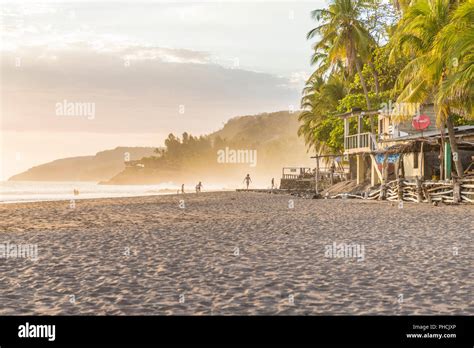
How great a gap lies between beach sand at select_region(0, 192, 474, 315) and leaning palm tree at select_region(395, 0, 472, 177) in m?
11.6

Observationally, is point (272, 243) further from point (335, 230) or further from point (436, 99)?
point (436, 99)

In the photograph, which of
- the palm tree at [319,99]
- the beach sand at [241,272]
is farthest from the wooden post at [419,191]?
the palm tree at [319,99]

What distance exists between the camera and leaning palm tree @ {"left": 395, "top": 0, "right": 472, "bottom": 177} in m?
Result: 26.2

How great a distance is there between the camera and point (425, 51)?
28.4m

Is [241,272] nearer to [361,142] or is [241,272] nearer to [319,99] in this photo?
[361,142]

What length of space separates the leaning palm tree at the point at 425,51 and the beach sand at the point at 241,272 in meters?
11.6

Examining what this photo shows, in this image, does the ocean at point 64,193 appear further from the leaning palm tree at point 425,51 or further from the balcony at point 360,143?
the leaning palm tree at point 425,51

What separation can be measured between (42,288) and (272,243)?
20.3 ft

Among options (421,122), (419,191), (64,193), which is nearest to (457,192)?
(419,191)

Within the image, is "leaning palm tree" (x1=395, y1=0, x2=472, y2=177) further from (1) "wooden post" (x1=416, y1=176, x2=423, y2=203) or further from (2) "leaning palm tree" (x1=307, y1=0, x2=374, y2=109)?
(2) "leaning palm tree" (x1=307, y1=0, x2=374, y2=109)

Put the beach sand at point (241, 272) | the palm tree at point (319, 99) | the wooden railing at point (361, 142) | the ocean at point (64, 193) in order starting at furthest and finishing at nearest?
the ocean at point (64, 193)
the palm tree at point (319, 99)
the wooden railing at point (361, 142)
the beach sand at point (241, 272)

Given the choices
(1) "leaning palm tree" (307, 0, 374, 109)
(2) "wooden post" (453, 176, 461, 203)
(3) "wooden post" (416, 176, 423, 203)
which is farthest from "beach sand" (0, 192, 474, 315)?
(1) "leaning palm tree" (307, 0, 374, 109)

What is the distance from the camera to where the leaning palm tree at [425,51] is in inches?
1033
